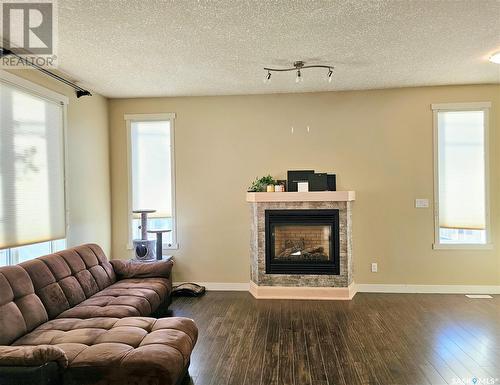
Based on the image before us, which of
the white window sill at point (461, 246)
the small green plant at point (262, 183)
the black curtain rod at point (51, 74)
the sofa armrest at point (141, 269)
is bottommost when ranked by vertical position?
the sofa armrest at point (141, 269)

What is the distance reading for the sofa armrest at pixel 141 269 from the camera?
13.4ft

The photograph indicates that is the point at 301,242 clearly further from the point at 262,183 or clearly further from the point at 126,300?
the point at 126,300

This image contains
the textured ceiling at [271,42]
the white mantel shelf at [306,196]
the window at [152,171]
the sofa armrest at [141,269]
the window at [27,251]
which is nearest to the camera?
the textured ceiling at [271,42]

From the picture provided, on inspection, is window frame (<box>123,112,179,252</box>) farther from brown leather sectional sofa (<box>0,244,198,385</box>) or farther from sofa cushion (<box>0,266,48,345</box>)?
sofa cushion (<box>0,266,48,345</box>)

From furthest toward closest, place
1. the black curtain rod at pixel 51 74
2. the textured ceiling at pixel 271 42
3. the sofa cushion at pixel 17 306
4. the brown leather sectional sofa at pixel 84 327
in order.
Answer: the black curtain rod at pixel 51 74 < the textured ceiling at pixel 271 42 < the sofa cushion at pixel 17 306 < the brown leather sectional sofa at pixel 84 327

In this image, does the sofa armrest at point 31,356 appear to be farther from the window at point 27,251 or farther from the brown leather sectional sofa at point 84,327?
the window at point 27,251

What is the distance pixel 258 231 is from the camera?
15.6 feet

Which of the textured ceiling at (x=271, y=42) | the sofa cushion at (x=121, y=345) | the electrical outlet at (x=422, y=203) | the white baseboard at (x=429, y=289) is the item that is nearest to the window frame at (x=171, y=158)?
the textured ceiling at (x=271, y=42)

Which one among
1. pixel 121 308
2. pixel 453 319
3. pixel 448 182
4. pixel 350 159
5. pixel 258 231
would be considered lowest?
pixel 453 319

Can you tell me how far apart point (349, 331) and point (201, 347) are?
1514 mm

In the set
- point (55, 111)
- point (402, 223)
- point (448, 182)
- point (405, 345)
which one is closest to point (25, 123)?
point (55, 111)

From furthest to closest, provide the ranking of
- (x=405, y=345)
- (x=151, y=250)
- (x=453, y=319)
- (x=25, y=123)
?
(x=151, y=250)
(x=453, y=319)
(x=25, y=123)
(x=405, y=345)

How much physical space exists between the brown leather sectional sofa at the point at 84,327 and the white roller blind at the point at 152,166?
54.5 inches

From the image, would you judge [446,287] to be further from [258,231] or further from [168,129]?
[168,129]
